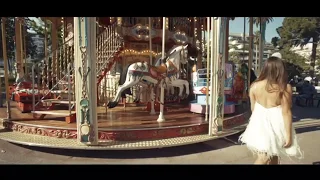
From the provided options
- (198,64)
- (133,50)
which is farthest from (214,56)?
(198,64)

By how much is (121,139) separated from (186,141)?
4.10 ft

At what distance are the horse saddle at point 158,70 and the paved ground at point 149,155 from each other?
1.94 m

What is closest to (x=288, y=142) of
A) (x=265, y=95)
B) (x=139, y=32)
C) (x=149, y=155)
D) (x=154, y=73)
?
(x=265, y=95)

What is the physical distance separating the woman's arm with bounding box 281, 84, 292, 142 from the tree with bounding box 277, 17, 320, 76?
2782 cm

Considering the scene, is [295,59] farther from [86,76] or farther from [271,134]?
[86,76]

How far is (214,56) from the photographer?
4.76m

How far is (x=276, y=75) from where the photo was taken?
2.50 m

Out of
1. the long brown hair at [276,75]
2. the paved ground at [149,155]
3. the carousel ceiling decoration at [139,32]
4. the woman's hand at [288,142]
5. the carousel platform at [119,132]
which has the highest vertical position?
the carousel ceiling decoration at [139,32]

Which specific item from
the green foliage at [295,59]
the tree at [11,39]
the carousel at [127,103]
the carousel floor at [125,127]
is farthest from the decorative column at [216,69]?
the green foliage at [295,59]

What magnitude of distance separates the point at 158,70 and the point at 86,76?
2.22 metres

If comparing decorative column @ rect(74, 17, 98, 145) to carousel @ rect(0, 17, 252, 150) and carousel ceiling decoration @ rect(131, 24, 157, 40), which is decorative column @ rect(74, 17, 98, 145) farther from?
carousel ceiling decoration @ rect(131, 24, 157, 40)

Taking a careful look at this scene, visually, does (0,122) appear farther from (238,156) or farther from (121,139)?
(238,156)

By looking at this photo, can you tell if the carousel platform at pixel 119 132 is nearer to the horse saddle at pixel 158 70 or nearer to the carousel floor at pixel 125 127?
the carousel floor at pixel 125 127

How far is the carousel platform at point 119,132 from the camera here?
4.29 metres
